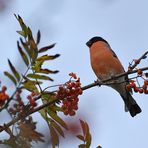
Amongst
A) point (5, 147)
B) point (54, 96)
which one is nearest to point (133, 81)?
point (54, 96)

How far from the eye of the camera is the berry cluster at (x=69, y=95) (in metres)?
1.66

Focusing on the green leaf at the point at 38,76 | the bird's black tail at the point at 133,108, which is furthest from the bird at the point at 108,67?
the green leaf at the point at 38,76

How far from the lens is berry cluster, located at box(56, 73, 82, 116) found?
1.66 m

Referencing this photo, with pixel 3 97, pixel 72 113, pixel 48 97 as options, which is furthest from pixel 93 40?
pixel 3 97

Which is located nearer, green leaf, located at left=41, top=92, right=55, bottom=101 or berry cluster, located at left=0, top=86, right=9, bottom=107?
berry cluster, located at left=0, top=86, right=9, bottom=107

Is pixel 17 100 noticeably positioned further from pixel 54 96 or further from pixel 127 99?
pixel 127 99

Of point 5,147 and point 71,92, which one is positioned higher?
point 71,92

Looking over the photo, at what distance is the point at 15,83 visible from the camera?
1376mm

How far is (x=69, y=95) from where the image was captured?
1.69 m

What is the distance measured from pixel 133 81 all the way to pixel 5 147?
3.87ft

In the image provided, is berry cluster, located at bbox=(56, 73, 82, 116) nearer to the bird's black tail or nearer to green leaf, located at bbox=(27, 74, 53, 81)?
green leaf, located at bbox=(27, 74, 53, 81)

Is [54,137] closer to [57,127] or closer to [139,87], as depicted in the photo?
[57,127]

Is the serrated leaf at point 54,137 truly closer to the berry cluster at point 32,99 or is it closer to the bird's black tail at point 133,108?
the berry cluster at point 32,99

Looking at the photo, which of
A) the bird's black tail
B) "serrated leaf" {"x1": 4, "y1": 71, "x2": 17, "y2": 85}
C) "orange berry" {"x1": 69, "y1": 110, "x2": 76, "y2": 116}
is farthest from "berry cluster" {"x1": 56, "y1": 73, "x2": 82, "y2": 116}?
the bird's black tail
